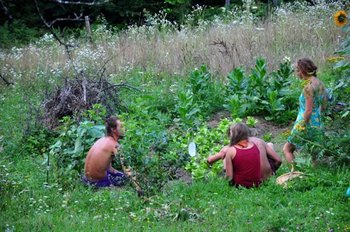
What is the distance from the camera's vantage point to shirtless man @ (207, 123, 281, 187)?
784cm

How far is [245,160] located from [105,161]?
1912mm

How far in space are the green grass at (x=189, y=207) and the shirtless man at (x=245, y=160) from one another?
6.5 inches

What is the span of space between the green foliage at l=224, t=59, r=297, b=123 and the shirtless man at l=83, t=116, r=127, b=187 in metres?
2.73

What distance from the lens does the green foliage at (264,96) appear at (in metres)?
10.7

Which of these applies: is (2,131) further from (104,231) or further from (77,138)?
(104,231)

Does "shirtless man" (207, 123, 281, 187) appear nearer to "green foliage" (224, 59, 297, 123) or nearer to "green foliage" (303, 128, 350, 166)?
"green foliage" (303, 128, 350, 166)

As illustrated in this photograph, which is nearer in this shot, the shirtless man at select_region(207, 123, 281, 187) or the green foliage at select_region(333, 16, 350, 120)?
the green foliage at select_region(333, 16, 350, 120)

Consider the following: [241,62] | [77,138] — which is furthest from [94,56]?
[77,138]

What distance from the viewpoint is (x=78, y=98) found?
11266mm

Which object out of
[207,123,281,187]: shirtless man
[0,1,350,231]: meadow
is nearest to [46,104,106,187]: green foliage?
[0,1,350,231]: meadow

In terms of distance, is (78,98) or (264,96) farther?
(78,98)

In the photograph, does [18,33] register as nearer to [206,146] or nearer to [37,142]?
[37,142]

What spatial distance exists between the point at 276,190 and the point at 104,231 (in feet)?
7.14

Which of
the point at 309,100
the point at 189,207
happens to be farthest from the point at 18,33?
the point at 189,207
